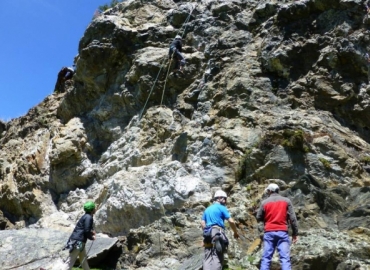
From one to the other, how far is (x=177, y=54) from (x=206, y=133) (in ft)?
15.9

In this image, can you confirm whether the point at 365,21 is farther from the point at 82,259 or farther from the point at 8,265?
the point at 8,265

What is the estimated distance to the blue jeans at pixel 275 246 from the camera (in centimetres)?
887

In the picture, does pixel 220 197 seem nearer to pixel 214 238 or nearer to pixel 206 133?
pixel 214 238

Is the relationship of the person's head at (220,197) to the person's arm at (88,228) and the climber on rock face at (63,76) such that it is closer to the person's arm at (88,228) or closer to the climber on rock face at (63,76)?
the person's arm at (88,228)

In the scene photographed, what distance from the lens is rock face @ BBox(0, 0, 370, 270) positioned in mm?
13116

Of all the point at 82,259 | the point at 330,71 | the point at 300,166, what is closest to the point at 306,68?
the point at 330,71

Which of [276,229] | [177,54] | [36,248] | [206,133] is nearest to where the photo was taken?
[276,229]

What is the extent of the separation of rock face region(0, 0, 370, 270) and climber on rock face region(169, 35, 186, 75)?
16.2 inches

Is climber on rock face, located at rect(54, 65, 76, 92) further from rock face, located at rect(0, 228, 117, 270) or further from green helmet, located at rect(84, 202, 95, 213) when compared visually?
green helmet, located at rect(84, 202, 95, 213)

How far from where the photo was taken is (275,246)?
360 inches

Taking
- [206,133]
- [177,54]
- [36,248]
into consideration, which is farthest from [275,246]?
[177,54]

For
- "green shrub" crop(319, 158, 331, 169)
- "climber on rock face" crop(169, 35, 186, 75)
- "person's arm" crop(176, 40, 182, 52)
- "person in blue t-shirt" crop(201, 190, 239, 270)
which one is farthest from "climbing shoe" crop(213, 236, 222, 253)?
"person's arm" crop(176, 40, 182, 52)

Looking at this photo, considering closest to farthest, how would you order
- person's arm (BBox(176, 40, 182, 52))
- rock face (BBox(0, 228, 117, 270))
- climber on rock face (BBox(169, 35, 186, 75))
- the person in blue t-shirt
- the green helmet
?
the person in blue t-shirt < the green helmet < rock face (BBox(0, 228, 117, 270)) < climber on rock face (BBox(169, 35, 186, 75)) < person's arm (BBox(176, 40, 182, 52))

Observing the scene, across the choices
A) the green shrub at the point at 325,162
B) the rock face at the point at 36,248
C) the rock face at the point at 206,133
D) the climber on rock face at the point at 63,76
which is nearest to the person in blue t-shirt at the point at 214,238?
the rock face at the point at 206,133
